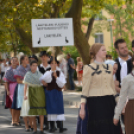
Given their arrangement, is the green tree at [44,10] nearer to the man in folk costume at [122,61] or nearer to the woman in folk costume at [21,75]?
the woman in folk costume at [21,75]

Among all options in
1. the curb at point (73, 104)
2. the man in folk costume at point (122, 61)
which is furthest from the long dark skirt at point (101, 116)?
the curb at point (73, 104)

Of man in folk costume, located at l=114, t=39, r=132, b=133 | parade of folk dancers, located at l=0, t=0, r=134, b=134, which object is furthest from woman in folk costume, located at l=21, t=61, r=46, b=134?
man in folk costume, located at l=114, t=39, r=132, b=133

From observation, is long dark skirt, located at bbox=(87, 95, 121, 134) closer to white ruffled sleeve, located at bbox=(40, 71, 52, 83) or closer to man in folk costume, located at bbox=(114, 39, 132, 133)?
man in folk costume, located at bbox=(114, 39, 132, 133)

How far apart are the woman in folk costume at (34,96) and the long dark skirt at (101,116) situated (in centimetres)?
328

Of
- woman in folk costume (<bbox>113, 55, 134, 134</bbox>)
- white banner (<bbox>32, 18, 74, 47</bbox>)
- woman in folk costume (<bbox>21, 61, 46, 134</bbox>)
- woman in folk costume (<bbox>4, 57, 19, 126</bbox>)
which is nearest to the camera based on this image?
woman in folk costume (<bbox>113, 55, 134, 134</bbox>)

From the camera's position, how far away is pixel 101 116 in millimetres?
5738

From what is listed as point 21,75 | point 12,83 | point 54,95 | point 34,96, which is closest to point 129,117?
point 54,95

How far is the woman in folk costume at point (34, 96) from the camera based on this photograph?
8.94m

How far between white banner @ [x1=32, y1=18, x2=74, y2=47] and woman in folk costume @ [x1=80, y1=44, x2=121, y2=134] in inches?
170

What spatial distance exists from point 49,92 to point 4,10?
707 cm

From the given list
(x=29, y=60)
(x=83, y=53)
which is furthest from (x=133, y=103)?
(x=83, y=53)

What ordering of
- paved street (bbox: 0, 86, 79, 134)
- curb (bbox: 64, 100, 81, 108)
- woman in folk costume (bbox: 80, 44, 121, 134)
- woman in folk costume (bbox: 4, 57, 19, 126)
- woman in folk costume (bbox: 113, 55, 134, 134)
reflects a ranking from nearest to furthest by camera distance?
1. woman in folk costume (bbox: 113, 55, 134, 134)
2. woman in folk costume (bbox: 80, 44, 121, 134)
3. paved street (bbox: 0, 86, 79, 134)
4. woman in folk costume (bbox: 4, 57, 19, 126)
5. curb (bbox: 64, 100, 81, 108)

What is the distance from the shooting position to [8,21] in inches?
709

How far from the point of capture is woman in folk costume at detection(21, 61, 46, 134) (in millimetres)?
8938
